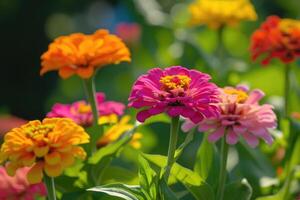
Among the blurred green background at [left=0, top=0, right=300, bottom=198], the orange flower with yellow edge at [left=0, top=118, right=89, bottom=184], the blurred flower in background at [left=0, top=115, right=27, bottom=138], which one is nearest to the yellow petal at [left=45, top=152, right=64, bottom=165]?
the orange flower with yellow edge at [left=0, top=118, right=89, bottom=184]

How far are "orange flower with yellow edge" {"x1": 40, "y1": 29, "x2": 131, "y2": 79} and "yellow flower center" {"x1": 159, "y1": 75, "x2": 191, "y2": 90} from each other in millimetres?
179

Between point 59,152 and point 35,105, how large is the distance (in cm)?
225

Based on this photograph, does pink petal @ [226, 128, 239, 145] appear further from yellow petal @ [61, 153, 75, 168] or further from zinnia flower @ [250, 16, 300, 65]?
zinnia flower @ [250, 16, 300, 65]

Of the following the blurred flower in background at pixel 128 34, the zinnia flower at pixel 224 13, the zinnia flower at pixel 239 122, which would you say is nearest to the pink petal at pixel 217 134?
the zinnia flower at pixel 239 122

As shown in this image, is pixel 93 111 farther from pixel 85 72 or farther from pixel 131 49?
pixel 131 49

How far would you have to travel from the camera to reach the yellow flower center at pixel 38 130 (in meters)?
0.88

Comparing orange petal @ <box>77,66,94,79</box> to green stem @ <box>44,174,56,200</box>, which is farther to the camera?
orange petal @ <box>77,66,94,79</box>

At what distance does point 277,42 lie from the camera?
1218 mm

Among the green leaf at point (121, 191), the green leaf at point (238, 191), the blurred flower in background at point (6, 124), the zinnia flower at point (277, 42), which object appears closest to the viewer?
the green leaf at point (121, 191)

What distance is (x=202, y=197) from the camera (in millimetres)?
932

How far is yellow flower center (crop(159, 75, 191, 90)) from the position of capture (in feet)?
2.89

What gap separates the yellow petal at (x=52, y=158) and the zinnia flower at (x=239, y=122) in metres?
0.19

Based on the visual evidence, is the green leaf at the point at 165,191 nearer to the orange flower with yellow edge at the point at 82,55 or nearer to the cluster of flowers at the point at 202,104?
the cluster of flowers at the point at 202,104

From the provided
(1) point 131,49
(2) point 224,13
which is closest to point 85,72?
(2) point 224,13
